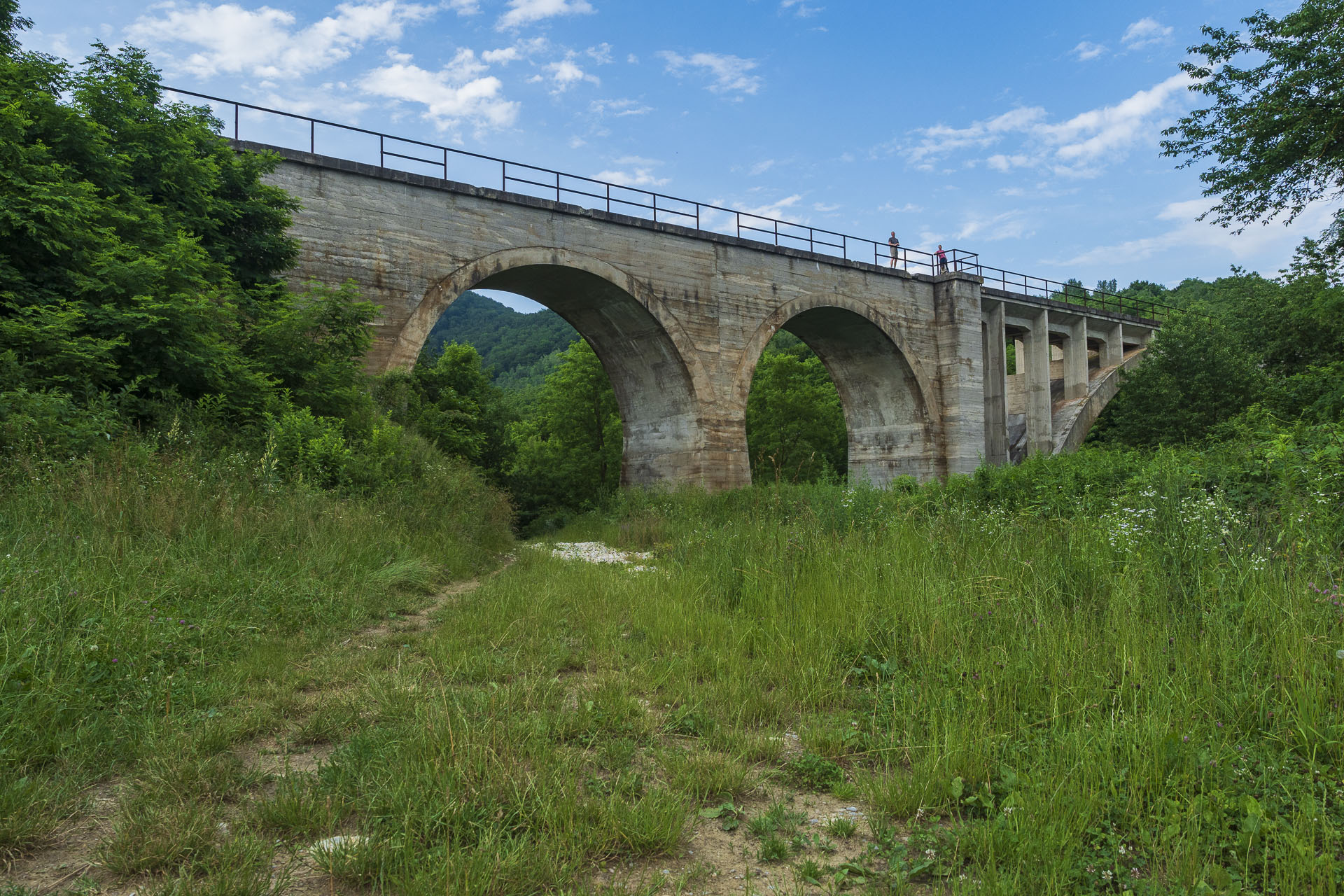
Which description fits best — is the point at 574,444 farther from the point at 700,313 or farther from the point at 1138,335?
the point at 1138,335

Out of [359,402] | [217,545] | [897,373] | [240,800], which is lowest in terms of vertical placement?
[240,800]

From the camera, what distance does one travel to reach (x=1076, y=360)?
109ft

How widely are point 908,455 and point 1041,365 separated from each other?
9.17 metres

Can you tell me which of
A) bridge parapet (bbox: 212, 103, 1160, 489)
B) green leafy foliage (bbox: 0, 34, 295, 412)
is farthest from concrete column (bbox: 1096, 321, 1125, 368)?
green leafy foliage (bbox: 0, 34, 295, 412)

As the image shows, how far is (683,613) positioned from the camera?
514 centimetres

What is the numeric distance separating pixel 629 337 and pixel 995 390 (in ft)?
50.2

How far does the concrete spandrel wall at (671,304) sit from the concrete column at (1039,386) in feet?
19.7

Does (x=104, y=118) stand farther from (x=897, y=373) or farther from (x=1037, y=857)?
(x=897, y=373)

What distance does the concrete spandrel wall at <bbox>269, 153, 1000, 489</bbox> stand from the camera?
50.8 feet

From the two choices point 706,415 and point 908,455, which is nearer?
point 706,415

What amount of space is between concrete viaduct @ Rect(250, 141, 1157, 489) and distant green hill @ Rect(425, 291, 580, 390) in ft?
181

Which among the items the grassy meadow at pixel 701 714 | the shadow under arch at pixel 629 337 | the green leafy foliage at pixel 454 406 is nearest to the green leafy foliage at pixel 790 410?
the green leafy foliage at pixel 454 406

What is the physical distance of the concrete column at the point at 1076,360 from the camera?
3278 cm

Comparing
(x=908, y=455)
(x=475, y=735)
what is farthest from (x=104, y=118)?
(x=908, y=455)
